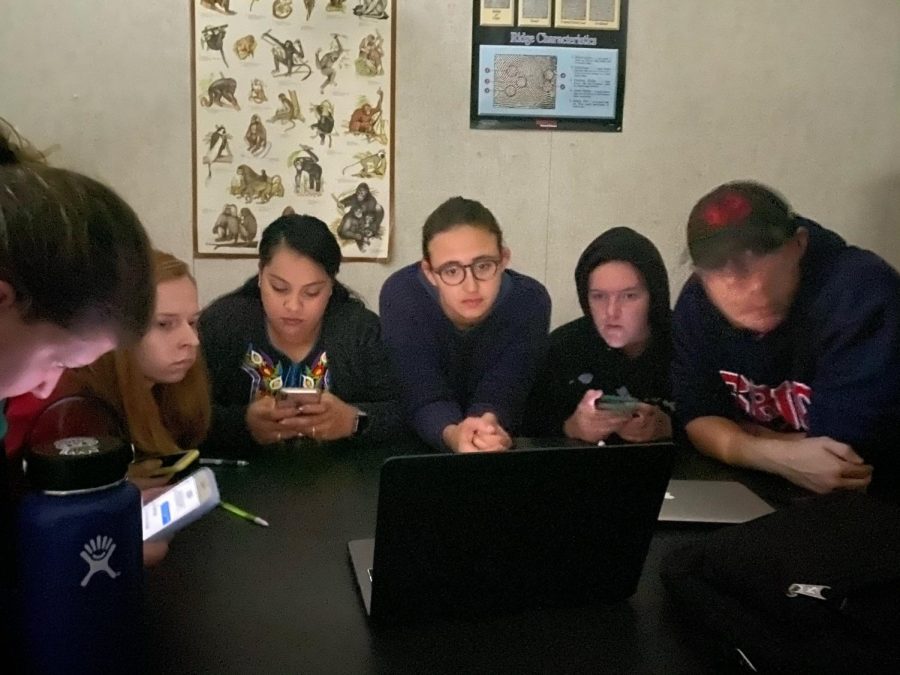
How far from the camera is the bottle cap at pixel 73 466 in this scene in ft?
2.36

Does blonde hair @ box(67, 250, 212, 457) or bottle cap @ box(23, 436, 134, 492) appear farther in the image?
blonde hair @ box(67, 250, 212, 457)

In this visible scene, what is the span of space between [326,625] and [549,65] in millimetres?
1182

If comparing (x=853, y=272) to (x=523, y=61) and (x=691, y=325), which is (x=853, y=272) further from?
(x=523, y=61)

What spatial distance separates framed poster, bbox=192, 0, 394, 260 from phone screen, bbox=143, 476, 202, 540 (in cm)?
70

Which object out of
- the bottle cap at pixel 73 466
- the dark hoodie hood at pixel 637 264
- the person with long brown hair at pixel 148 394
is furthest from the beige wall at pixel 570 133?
the bottle cap at pixel 73 466

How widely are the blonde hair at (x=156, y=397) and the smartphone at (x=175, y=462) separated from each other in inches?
0.7

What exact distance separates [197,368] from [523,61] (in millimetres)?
851

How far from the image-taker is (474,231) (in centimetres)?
Answer: 170

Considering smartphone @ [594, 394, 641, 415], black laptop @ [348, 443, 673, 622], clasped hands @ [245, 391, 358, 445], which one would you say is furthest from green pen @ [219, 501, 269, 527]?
smartphone @ [594, 394, 641, 415]

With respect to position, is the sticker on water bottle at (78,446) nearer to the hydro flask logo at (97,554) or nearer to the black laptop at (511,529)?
the hydro flask logo at (97,554)

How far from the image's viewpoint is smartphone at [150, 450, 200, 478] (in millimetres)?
1316

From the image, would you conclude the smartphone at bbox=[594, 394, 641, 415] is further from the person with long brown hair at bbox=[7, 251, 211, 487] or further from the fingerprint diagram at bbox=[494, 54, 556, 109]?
the person with long brown hair at bbox=[7, 251, 211, 487]

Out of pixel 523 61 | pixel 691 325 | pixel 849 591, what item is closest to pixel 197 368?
pixel 523 61

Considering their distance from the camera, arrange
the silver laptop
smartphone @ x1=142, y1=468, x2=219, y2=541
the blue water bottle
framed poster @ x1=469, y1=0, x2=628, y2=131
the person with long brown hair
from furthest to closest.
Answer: framed poster @ x1=469, y1=0, x2=628, y2=131, the silver laptop, the person with long brown hair, smartphone @ x1=142, y1=468, x2=219, y2=541, the blue water bottle
